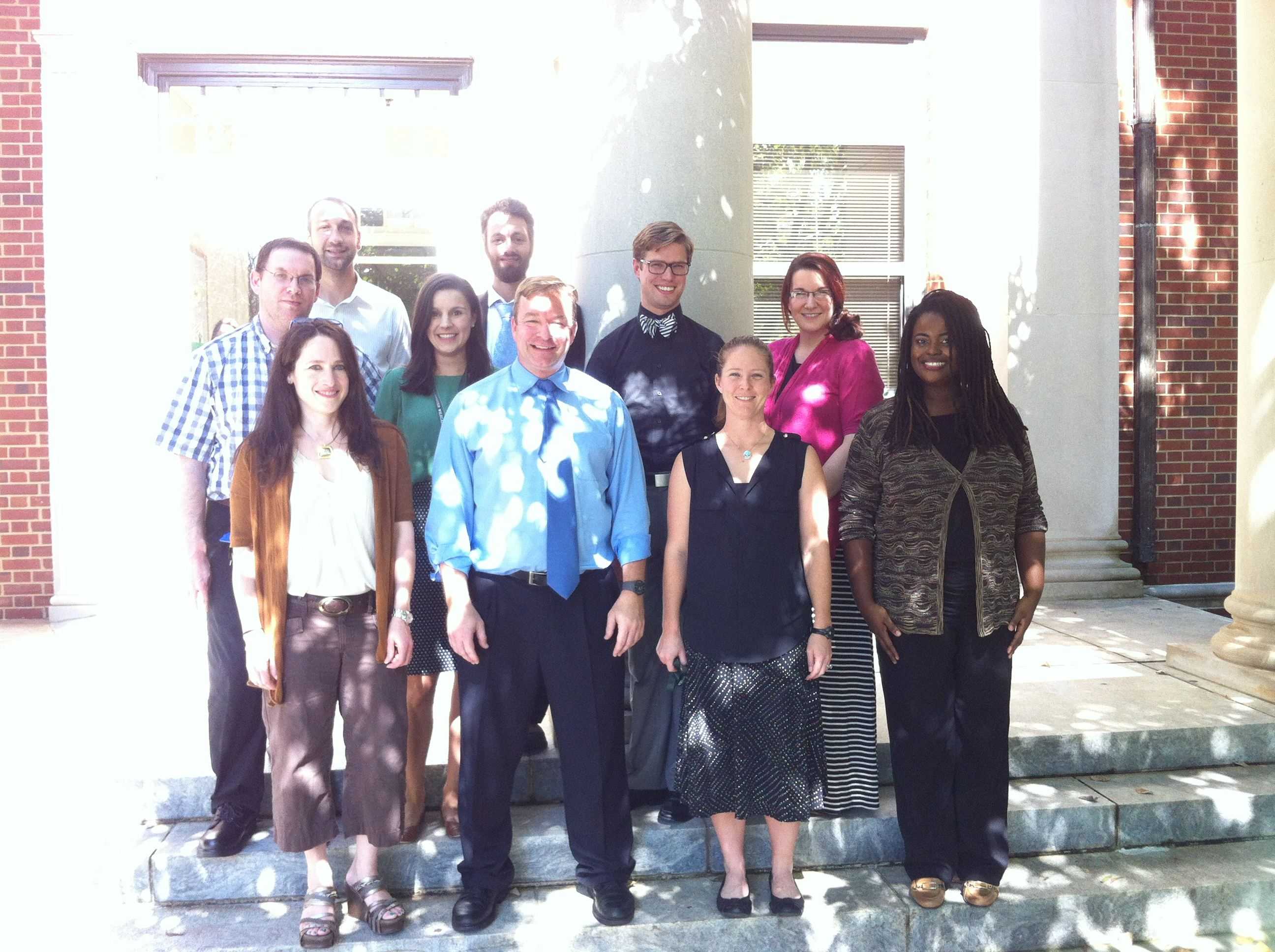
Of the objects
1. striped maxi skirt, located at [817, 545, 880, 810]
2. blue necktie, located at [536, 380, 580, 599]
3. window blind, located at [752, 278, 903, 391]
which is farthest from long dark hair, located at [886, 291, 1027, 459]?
window blind, located at [752, 278, 903, 391]

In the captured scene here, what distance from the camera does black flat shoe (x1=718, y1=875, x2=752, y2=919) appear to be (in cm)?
372

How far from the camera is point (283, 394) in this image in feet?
11.8

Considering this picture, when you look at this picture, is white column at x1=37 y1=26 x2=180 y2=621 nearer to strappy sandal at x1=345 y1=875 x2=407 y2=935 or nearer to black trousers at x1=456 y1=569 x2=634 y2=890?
strappy sandal at x1=345 y1=875 x2=407 y2=935

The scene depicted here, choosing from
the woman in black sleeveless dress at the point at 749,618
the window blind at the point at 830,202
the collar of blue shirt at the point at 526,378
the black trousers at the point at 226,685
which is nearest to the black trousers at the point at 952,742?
the woman in black sleeveless dress at the point at 749,618

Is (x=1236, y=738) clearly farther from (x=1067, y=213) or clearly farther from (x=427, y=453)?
(x=1067, y=213)

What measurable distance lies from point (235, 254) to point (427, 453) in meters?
4.77

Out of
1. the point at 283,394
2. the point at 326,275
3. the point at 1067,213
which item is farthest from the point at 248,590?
the point at 1067,213

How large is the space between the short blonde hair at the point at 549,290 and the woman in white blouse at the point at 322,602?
60 centimetres

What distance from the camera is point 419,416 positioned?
13.3 ft

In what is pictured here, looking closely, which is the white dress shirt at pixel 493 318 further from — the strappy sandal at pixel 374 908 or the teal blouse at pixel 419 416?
the strappy sandal at pixel 374 908

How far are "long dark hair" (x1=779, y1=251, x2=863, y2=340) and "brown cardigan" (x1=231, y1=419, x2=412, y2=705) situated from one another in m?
1.60

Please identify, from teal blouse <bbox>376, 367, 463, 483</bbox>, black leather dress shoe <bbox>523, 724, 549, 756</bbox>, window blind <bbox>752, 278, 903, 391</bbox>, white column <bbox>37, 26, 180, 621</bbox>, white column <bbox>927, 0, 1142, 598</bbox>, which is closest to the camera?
teal blouse <bbox>376, 367, 463, 483</bbox>

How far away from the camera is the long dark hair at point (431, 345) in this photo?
400cm

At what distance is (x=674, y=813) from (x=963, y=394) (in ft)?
6.03
